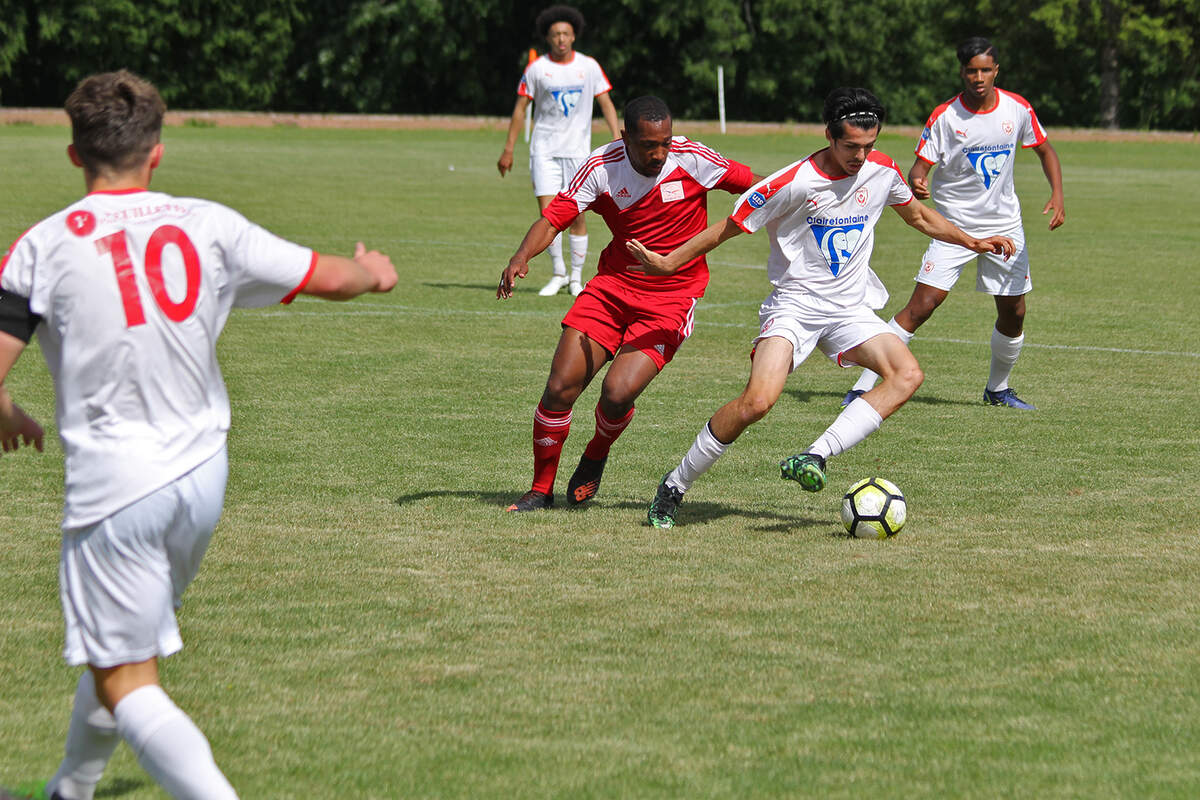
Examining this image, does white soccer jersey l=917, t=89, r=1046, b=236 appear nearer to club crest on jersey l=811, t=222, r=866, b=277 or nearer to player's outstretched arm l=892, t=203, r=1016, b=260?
player's outstretched arm l=892, t=203, r=1016, b=260

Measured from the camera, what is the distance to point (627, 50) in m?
60.8

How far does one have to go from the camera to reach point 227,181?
1066 inches

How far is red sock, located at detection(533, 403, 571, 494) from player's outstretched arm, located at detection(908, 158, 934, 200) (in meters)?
3.71

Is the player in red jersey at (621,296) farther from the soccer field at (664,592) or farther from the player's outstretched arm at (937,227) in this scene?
the player's outstretched arm at (937,227)

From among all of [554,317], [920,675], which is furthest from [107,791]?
[554,317]

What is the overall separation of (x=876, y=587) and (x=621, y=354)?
6.94ft

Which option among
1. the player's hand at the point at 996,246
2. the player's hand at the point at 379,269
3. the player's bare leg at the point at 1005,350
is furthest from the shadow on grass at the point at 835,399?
the player's hand at the point at 379,269

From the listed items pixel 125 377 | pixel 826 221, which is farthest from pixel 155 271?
pixel 826 221

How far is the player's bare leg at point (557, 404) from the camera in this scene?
7.63 metres

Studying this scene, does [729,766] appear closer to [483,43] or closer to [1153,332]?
[1153,332]

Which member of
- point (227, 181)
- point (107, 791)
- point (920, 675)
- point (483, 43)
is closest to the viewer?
point (107, 791)

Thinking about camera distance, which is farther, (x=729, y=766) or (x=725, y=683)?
(x=725, y=683)

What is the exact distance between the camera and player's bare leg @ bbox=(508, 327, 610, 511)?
7.63m

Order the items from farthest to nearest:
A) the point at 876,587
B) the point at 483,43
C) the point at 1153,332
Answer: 1. the point at 483,43
2. the point at 1153,332
3. the point at 876,587
